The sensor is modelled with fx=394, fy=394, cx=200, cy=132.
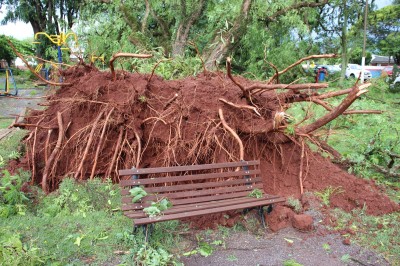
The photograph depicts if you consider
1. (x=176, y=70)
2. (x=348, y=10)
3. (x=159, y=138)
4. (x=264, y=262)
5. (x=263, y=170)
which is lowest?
(x=264, y=262)

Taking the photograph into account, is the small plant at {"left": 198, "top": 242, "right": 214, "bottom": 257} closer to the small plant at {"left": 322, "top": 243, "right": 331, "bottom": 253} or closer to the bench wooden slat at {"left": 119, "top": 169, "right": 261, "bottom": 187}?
the bench wooden slat at {"left": 119, "top": 169, "right": 261, "bottom": 187}

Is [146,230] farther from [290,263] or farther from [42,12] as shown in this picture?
[42,12]

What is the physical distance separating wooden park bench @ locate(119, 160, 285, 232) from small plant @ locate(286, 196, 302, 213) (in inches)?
15.8

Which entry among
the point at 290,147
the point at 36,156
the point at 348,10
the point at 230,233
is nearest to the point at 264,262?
the point at 230,233

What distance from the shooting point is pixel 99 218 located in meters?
4.24

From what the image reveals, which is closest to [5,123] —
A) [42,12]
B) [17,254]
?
[17,254]

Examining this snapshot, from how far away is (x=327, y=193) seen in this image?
16.1 ft

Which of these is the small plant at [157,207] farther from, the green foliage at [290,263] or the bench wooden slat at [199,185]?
the green foliage at [290,263]

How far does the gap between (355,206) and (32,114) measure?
495 centimetres

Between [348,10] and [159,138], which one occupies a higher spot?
[348,10]

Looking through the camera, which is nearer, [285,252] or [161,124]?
[285,252]

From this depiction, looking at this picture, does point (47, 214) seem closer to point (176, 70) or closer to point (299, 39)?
point (176, 70)

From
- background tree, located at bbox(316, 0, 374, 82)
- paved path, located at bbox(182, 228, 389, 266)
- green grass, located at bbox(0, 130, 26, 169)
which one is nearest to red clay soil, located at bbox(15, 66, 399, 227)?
green grass, located at bbox(0, 130, 26, 169)

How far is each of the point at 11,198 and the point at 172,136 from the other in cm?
199
